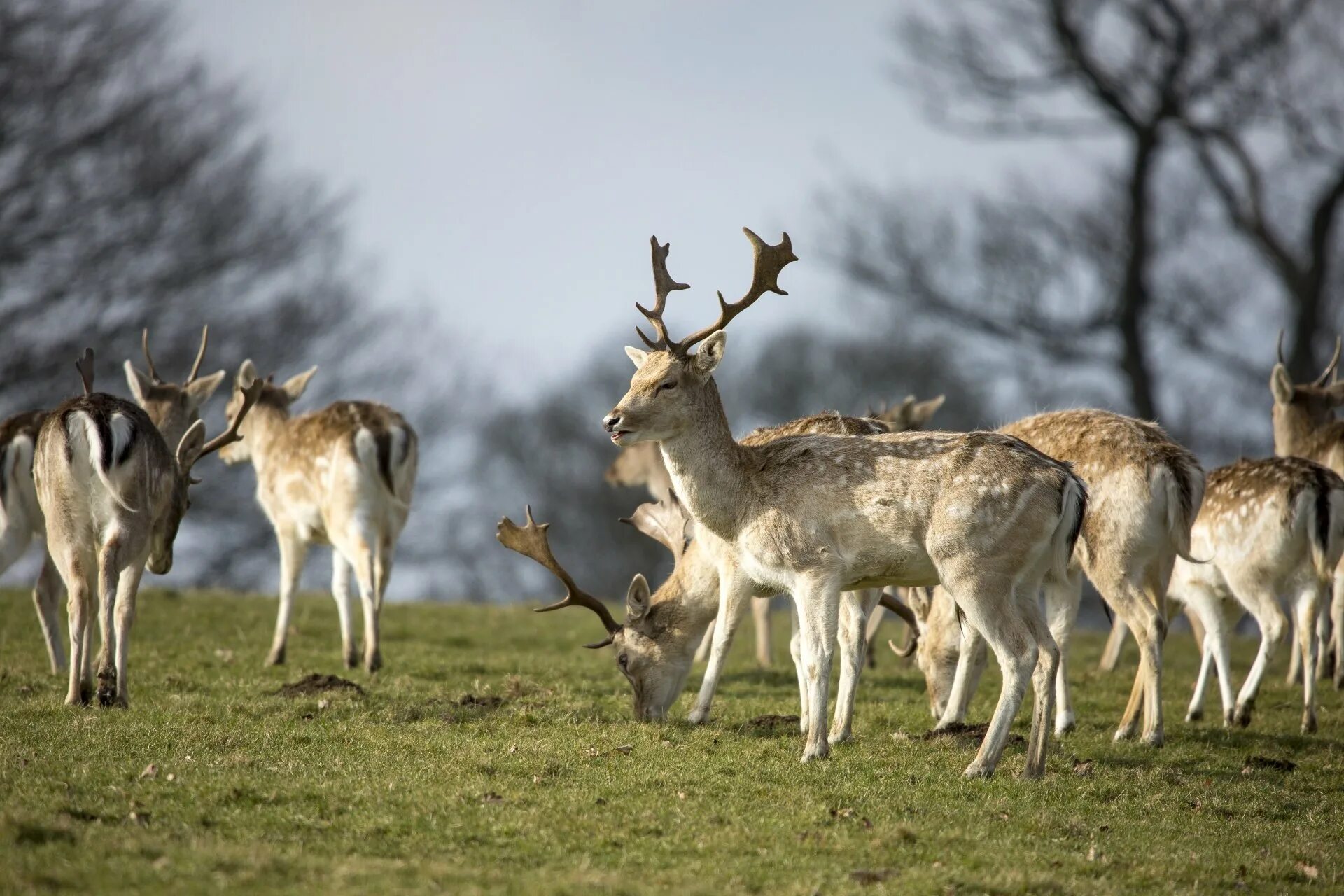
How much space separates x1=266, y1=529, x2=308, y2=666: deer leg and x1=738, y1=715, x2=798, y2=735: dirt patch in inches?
167

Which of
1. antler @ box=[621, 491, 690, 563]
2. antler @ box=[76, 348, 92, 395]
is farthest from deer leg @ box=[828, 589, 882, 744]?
antler @ box=[76, 348, 92, 395]

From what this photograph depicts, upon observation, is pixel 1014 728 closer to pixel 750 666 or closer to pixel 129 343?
pixel 750 666

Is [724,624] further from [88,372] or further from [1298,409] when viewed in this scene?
[1298,409]

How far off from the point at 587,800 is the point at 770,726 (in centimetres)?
245

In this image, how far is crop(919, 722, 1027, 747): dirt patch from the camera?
28.0 ft

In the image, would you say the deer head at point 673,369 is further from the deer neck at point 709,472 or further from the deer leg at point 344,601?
the deer leg at point 344,601

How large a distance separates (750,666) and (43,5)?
23394 millimetres

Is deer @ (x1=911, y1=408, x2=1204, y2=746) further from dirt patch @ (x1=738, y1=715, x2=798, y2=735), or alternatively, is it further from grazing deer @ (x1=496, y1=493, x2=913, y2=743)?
dirt patch @ (x1=738, y1=715, x2=798, y2=735)

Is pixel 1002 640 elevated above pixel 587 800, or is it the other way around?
pixel 1002 640

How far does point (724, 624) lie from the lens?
29.1 ft

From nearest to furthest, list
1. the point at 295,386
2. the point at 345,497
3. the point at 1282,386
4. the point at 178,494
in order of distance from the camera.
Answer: the point at 178,494
the point at 345,497
the point at 295,386
the point at 1282,386

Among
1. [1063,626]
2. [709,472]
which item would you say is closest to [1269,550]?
[1063,626]

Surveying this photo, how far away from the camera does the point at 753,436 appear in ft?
33.8

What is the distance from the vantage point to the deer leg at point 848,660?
8.59 m
